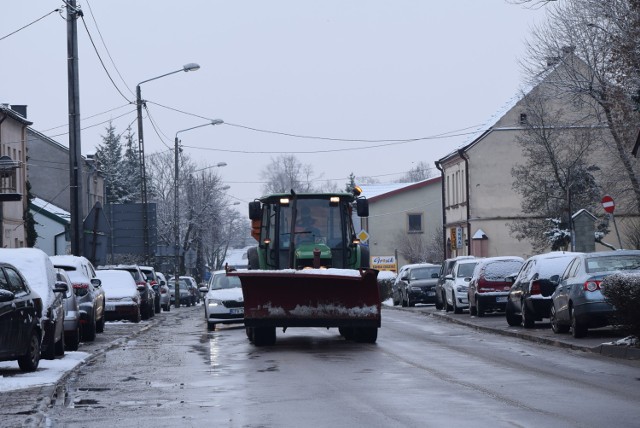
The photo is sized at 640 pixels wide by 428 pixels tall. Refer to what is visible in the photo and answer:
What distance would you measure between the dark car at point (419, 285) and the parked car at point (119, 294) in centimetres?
1385

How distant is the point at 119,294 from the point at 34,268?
15.9 metres

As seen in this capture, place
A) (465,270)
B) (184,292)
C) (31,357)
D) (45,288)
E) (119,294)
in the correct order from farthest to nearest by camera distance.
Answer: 1. (184,292)
2. (465,270)
3. (119,294)
4. (45,288)
5. (31,357)

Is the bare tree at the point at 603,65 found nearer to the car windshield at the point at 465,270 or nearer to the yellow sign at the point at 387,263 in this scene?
the car windshield at the point at 465,270

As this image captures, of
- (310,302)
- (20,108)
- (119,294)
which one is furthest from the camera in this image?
(20,108)

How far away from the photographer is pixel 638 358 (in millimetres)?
17938

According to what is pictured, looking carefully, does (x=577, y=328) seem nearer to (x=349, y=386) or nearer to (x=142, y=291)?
(x=349, y=386)

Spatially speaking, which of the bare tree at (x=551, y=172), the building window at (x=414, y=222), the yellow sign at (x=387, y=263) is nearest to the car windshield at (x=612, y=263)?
the bare tree at (x=551, y=172)

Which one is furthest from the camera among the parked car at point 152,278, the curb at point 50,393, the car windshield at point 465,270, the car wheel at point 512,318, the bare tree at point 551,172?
the bare tree at point 551,172

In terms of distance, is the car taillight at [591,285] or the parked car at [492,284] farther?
the parked car at [492,284]

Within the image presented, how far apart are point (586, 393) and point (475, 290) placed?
20892mm

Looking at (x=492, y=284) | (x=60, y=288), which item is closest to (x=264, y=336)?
(x=60, y=288)

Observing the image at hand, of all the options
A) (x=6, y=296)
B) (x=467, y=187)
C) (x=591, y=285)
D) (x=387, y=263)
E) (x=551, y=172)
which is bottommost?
(x=591, y=285)

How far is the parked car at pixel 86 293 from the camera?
1009 inches

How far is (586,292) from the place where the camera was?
2158 cm
